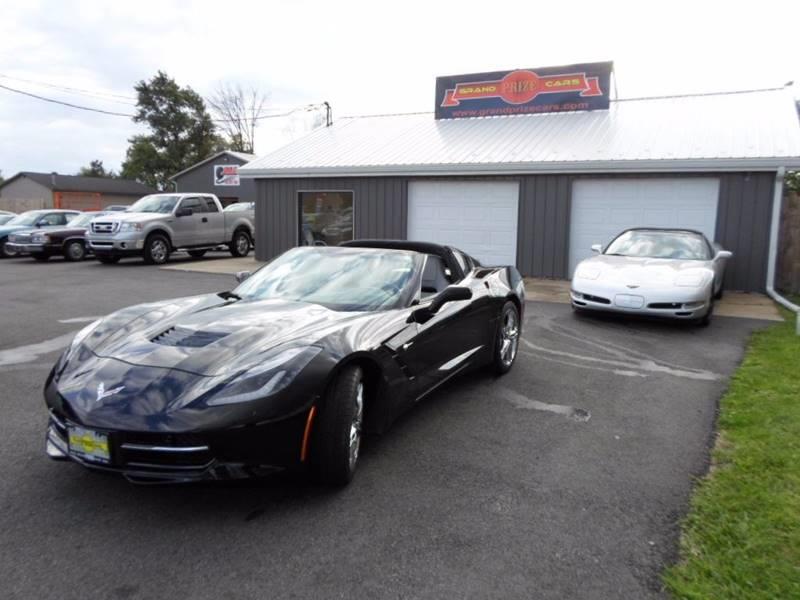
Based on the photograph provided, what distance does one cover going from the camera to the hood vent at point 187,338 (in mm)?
3157

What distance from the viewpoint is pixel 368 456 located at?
362 centimetres

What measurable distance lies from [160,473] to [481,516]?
1.47m

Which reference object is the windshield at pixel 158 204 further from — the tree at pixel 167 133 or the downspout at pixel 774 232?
the tree at pixel 167 133

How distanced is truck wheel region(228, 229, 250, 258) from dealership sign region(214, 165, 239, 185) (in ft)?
63.7

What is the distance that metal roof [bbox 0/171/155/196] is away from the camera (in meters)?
52.5

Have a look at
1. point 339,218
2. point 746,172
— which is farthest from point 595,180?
point 339,218

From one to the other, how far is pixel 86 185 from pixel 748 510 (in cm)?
5969

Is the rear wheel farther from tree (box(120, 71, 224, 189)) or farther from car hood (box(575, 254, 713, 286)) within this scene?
tree (box(120, 71, 224, 189))

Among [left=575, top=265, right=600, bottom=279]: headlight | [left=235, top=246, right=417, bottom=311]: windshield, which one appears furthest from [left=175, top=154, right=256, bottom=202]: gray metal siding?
[left=235, top=246, right=417, bottom=311]: windshield

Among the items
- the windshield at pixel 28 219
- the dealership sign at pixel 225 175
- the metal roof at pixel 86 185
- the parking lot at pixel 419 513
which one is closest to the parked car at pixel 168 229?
the windshield at pixel 28 219

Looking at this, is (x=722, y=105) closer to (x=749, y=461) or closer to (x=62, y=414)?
(x=749, y=461)

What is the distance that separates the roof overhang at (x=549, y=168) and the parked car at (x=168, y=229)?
2313 mm

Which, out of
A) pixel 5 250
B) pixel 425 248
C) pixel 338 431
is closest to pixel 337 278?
pixel 425 248

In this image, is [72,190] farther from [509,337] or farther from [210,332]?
[210,332]
